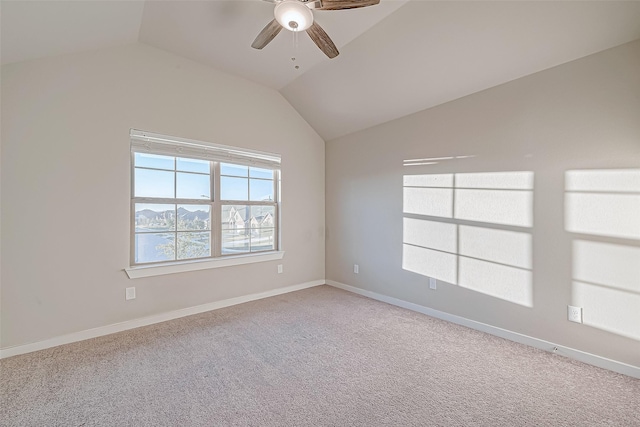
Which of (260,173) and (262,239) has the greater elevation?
(260,173)

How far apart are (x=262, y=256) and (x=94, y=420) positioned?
2.46m

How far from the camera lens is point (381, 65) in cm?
302

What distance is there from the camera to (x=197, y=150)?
3418 millimetres

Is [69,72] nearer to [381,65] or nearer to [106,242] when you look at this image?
[106,242]

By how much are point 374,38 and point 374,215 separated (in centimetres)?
213

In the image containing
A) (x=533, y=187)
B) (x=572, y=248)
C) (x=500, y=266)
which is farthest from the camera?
(x=500, y=266)

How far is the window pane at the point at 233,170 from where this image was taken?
372cm

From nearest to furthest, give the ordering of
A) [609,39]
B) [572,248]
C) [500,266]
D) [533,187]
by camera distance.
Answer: [609,39], [572,248], [533,187], [500,266]

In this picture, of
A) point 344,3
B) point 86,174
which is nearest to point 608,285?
point 344,3

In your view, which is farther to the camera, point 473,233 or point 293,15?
point 473,233

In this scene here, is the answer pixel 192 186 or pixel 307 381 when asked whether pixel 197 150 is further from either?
pixel 307 381

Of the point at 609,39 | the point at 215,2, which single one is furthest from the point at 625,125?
the point at 215,2

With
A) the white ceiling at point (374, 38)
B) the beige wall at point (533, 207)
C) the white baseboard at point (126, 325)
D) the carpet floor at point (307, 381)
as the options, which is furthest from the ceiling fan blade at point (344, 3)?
the white baseboard at point (126, 325)

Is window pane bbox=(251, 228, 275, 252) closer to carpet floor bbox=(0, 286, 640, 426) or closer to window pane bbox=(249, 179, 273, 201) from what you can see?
window pane bbox=(249, 179, 273, 201)
